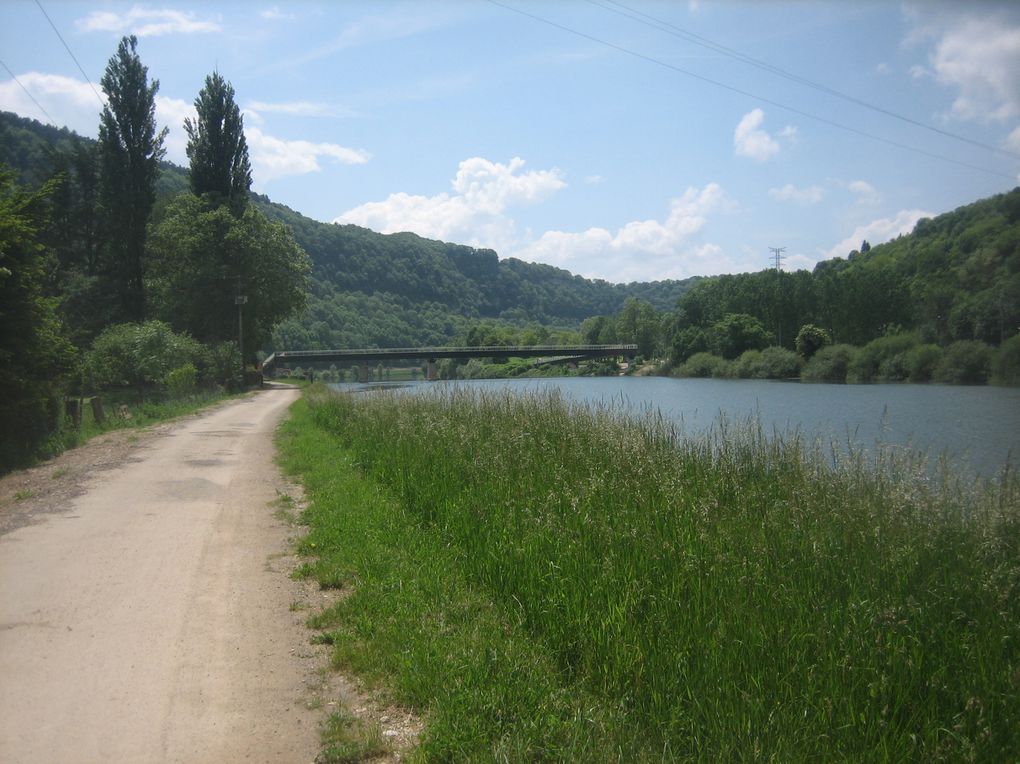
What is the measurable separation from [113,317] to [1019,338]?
5107cm

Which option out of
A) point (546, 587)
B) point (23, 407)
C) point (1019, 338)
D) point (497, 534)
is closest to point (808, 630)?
point (546, 587)

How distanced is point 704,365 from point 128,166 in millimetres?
41575

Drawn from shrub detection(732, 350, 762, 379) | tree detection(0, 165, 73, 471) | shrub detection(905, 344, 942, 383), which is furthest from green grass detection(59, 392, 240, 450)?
shrub detection(732, 350, 762, 379)

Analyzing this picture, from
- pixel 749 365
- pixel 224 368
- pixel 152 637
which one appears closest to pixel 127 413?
pixel 224 368

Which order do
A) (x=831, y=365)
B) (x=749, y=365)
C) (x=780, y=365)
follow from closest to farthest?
(x=831, y=365)
(x=780, y=365)
(x=749, y=365)

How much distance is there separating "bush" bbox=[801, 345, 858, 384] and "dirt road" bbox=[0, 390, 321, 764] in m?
37.5

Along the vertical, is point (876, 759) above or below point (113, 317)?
below

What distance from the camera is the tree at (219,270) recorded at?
46469mm

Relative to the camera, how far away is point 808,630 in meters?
4.34

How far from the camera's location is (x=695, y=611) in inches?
187

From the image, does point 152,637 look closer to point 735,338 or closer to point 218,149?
point 218,149

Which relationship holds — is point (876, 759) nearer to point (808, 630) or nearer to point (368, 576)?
point (808, 630)

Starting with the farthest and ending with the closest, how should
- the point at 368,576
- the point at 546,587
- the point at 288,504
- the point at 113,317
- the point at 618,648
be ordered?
the point at 113,317 < the point at 288,504 < the point at 368,576 < the point at 546,587 < the point at 618,648

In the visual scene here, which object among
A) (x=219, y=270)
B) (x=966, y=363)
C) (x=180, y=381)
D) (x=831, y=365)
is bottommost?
A: (x=180, y=381)
